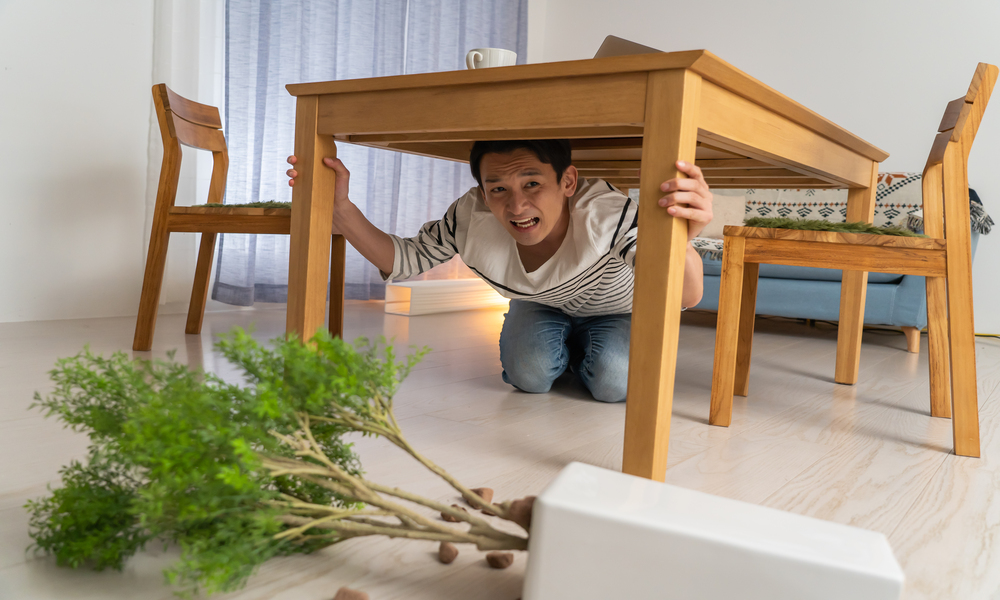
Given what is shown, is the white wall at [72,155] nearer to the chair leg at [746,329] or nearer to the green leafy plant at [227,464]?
the green leafy plant at [227,464]

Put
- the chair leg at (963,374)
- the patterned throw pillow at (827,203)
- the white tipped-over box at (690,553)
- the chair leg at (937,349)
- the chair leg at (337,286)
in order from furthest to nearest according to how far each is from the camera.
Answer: the patterned throw pillow at (827,203) → the chair leg at (337,286) → the chair leg at (937,349) → the chair leg at (963,374) → the white tipped-over box at (690,553)

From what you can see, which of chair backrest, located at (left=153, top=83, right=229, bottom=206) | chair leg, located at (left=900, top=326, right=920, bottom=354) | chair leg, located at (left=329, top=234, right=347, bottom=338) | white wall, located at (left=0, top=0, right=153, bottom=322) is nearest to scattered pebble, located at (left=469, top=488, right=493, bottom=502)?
chair leg, located at (left=329, top=234, right=347, bottom=338)

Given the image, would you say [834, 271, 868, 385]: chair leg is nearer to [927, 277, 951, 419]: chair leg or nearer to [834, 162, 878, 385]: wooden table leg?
[834, 162, 878, 385]: wooden table leg

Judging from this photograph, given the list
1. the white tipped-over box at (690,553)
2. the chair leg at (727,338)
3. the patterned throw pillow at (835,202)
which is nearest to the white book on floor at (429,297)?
the patterned throw pillow at (835,202)

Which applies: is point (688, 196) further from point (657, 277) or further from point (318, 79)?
point (318, 79)

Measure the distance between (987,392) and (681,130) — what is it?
1.57m

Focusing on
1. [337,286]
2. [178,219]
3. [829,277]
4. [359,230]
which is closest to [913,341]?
[829,277]

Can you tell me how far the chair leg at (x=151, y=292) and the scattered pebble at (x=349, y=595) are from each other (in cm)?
151

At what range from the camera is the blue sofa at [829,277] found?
2.77 metres

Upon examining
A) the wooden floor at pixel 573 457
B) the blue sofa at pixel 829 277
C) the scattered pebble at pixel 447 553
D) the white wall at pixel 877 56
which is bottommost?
the wooden floor at pixel 573 457

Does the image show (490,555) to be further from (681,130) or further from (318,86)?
(318,86)

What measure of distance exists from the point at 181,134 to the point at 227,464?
1731mm

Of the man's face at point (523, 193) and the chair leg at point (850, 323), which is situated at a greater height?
the man's face at point (523, 193)

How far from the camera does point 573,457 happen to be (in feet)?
3.85
